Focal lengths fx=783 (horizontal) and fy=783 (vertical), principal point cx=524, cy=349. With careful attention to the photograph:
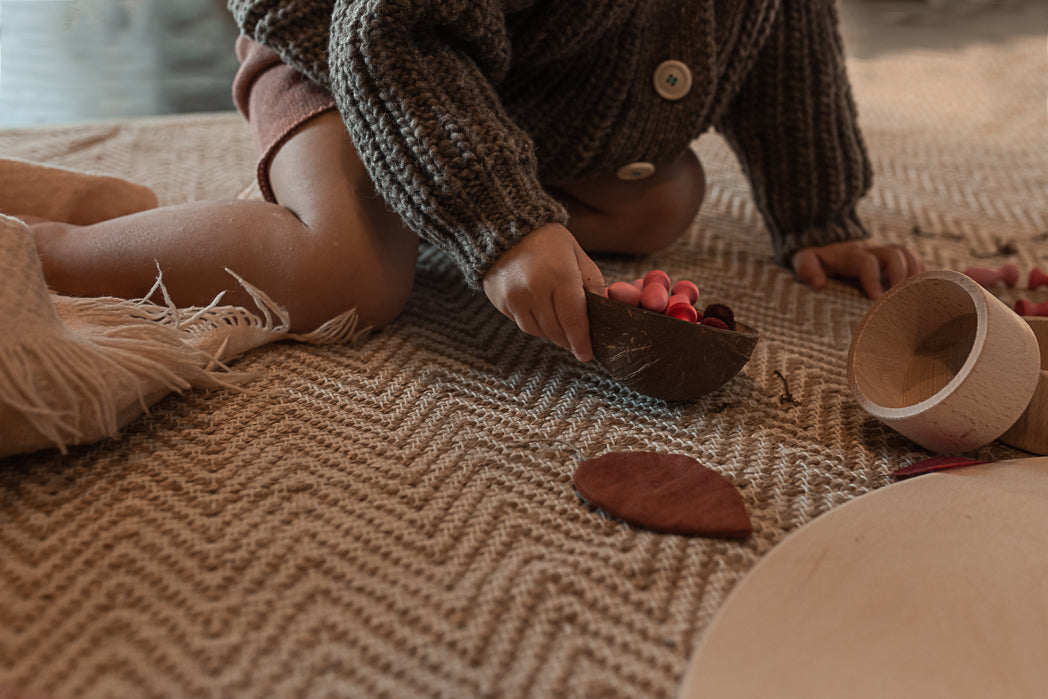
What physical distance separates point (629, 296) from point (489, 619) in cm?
22

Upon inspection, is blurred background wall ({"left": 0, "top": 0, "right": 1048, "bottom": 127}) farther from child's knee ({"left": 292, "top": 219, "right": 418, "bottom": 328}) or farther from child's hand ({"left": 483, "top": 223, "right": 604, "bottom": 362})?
child's hand ({"left": 483, "top": 223, "right": 604, "bottom": 362})

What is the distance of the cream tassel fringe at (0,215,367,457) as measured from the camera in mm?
364

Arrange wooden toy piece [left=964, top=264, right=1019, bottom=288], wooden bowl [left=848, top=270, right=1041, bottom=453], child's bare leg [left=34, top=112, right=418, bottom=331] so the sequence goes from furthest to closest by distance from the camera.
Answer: wooden toy piece [left=964, top=264, right=1019, bottom=288] → child's bare leg [left=34, top=112, right=418, bottom=331] → wooden bowl [left=848, top=270, right=1041, bottom=453]

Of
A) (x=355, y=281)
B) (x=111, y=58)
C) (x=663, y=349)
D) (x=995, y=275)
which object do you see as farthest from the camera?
(x=111, y=58)

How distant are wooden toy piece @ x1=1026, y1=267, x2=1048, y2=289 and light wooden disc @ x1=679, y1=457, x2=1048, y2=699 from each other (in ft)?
1.14

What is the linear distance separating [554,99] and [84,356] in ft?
1.27

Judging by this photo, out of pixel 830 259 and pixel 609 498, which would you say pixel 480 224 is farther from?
pixel 830 259

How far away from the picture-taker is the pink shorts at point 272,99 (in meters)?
0.59

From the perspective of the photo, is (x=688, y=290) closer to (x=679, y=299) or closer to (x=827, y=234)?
(x=679, y=299)

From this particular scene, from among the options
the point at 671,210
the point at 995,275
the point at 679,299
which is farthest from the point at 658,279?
the point at 995,275

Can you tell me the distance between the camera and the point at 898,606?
336 millimetres

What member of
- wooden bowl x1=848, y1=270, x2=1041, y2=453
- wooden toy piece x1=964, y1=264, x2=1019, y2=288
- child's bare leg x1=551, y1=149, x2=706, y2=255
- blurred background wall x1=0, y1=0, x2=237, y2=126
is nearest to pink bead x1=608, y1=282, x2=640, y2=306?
wooden bowl x1=848, y1=270, x2=1041, y2=453

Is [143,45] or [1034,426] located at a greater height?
[143,45]

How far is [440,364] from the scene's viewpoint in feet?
1.71
